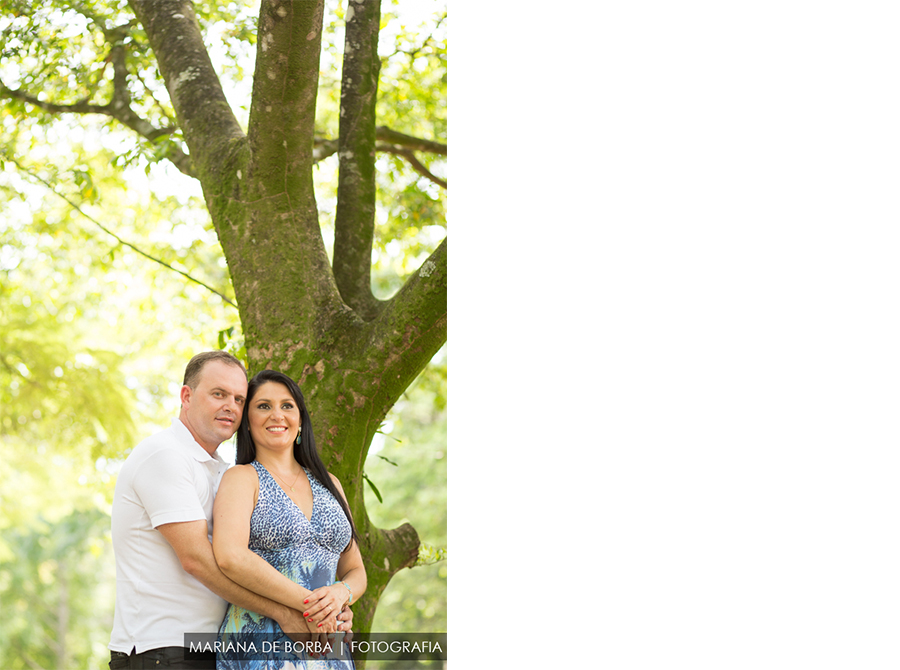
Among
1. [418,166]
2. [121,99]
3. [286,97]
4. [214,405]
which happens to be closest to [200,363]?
[214,405]

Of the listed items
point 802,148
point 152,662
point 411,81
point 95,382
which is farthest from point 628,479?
point 95,382

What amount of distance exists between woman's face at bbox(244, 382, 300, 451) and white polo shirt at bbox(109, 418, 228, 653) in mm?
149

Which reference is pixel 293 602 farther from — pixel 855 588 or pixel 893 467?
pixel 893 467

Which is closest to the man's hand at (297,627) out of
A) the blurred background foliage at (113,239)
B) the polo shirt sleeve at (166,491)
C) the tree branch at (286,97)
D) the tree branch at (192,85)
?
the polo shirt sleeve at (166,491)

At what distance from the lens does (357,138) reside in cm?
216

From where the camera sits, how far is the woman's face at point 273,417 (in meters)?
1.42

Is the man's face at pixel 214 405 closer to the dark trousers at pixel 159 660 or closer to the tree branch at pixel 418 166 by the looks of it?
the dark trousers at pixel 159 660

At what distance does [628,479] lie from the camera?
1.42 m

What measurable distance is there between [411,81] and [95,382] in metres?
3.33

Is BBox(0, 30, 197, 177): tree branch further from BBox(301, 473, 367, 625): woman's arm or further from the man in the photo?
BBox(301, 473, 367, 625): woman's arm

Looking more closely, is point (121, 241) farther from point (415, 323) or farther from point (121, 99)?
A: point (415, 323)

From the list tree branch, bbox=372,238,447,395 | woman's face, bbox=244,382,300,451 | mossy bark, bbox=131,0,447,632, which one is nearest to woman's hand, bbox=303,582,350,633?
woman's face, bbox=244,382,300,451

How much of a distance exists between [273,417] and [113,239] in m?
4.15

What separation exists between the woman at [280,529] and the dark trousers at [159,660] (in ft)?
0.15
